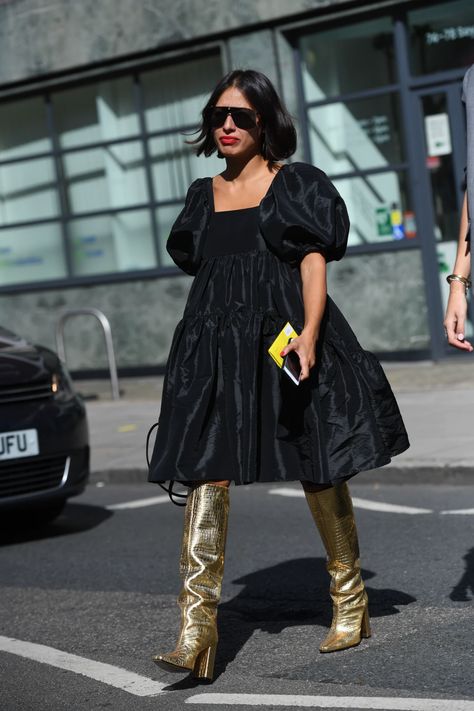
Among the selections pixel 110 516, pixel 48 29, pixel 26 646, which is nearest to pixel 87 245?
pixel 48 29

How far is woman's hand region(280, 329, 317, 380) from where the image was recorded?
4305 millimetres

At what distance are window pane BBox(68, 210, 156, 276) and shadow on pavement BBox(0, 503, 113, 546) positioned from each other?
7.51 metres

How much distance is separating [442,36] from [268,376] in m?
9.84

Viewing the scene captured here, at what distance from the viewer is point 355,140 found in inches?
565

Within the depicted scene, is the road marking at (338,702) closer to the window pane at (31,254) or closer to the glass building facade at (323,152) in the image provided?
the glass building facade at (323,152)

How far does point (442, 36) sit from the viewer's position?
13.7 meters

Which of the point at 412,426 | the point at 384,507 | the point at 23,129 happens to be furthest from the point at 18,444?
the point at 23,129

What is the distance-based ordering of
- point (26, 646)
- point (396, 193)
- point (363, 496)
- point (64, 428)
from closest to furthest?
point (26, 646)
point (64, 428)
point (363, 496)
point (396, 193)

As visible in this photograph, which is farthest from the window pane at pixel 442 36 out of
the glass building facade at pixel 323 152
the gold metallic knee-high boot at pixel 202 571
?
the gold metallic knee-high boot at pixel 202 571

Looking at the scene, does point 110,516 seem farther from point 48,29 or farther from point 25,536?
point 48,29

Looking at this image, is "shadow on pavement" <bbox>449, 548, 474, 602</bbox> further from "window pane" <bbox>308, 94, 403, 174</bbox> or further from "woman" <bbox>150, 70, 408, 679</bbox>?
"window pane" <bbox>308, 94, 403, 174</bbox>

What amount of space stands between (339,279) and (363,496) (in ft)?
20.7

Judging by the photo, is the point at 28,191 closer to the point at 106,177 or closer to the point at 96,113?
the point at 106,177

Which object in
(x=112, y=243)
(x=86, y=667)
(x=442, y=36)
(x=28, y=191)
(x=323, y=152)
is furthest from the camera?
(x=28, y=191)
